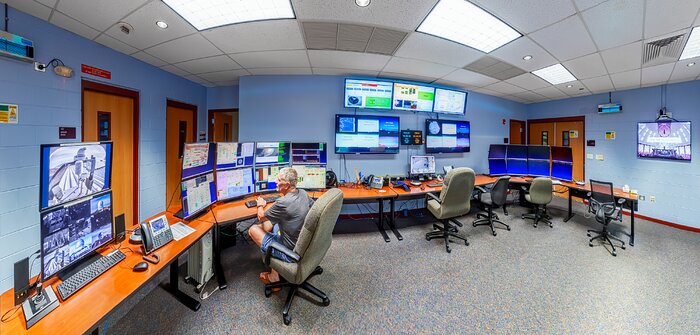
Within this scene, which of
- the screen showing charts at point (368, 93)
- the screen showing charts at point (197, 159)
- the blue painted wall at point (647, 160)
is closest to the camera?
the screen showing charts at point (197, 159)

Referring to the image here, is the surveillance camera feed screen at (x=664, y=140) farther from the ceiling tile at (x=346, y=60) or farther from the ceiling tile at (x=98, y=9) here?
the ceiling tile at (x=98, y=9)

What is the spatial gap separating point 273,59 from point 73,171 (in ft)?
7.70

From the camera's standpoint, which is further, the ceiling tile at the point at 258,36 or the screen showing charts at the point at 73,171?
the ceiling tile at the point at 258,36

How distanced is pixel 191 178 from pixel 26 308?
1.22m

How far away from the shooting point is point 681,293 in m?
2.14

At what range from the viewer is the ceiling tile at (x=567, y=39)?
7.11 ft

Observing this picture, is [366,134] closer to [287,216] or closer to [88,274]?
[287,216]

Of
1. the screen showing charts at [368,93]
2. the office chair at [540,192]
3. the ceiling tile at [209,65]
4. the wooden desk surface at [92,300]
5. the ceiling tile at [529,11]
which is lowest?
the wooden desk surface at [92,300]

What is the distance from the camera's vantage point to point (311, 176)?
330 centimetres

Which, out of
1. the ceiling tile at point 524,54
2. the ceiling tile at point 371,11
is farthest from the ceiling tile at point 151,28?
the ceiling tile at point 524,54

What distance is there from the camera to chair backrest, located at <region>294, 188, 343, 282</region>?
5.31ft

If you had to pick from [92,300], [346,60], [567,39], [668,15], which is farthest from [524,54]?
[92,300]

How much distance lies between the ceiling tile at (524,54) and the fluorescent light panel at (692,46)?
102cm

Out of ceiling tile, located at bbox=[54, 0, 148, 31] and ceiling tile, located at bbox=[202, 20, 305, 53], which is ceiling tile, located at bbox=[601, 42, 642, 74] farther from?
ceiling tile, located at bbox=[54, 0, 148, 31]
